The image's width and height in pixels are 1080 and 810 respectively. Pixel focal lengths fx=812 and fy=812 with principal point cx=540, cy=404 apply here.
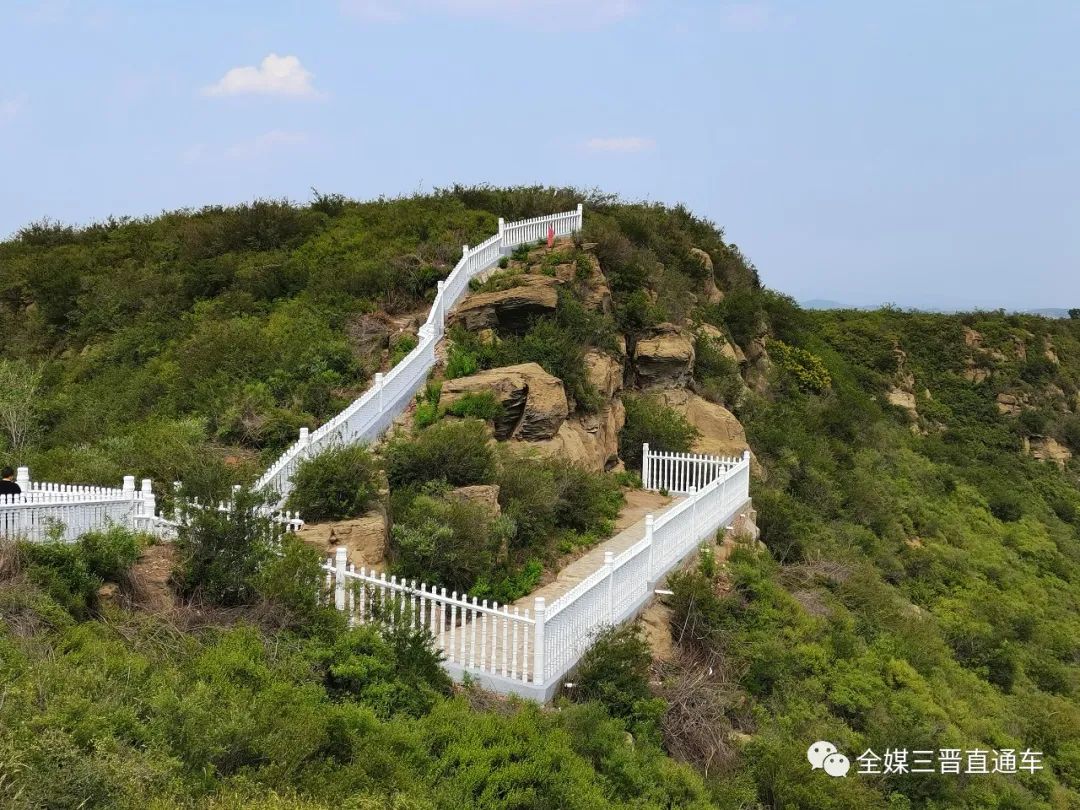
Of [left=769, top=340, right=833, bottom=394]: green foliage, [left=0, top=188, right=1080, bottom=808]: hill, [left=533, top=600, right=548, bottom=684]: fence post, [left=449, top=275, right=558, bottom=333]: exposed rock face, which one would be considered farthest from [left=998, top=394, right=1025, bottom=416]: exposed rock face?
[left=533, top=600, right=548, bottom=684]: fence post

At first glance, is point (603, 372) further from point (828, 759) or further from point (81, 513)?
point (81, 513)

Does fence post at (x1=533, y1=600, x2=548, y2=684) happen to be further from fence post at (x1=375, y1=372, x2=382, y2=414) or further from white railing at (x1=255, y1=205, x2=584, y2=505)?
fence post at (x1=375, y1=372, x2=382, y2=414)

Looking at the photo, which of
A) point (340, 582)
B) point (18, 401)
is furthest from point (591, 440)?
point (18, 401)

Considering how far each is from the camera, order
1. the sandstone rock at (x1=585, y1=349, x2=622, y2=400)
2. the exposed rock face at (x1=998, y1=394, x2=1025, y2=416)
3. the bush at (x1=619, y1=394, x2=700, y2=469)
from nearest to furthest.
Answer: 1. the sandstone rock at (x1=585, y1=349, x2=622, y2=400)
2. the bush at (x1=619, y1=394, x2=700, y2=469)
3. the exposed rock face at (x1=998, y1=394, x2=1025, y2=416)

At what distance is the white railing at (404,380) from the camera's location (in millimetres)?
10820

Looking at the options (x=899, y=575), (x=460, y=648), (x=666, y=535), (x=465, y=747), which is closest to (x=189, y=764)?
(x=465, y=747)

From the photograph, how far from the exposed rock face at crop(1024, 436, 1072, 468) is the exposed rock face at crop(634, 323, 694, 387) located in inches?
1124

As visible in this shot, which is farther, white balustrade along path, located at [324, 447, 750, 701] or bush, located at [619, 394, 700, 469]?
bush, located at [619, 394, 700, 469]

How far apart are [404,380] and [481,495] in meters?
3.76

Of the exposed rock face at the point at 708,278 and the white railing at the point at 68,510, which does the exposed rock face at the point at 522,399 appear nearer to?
the white railing at the point at 68,510

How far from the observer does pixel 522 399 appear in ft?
45.3

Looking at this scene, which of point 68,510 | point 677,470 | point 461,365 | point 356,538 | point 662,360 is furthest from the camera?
point 662,360

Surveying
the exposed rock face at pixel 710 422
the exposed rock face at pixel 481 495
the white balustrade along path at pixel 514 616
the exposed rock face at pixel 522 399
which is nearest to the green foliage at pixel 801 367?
the exposed rock face at pixel 710 422

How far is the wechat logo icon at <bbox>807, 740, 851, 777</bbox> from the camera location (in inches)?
335
